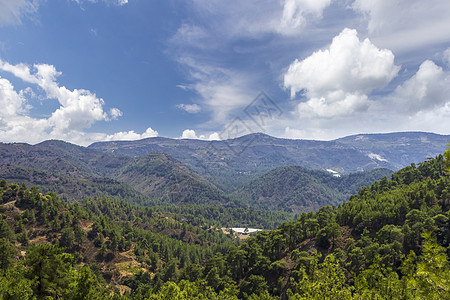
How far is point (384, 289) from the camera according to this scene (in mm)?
25875

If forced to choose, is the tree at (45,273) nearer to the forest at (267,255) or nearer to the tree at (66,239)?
the forest at (267,255)

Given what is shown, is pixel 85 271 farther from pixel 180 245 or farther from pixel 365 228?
pixel 180 245

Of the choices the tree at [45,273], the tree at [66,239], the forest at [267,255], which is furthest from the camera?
the tree at [66,239]

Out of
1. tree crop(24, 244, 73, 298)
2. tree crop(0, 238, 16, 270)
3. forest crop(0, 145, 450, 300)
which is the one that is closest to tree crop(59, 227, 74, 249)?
forest crop(0, 145, 450, 300)

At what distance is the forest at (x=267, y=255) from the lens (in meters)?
25.5

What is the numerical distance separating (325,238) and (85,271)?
289 feet

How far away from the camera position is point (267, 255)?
102 meters

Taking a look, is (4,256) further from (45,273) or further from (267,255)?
(267,255)

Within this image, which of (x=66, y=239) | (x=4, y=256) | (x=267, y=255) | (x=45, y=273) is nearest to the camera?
(x=45, y=273)

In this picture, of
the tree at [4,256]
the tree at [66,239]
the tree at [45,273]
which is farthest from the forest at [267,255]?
the tree at [66,239]

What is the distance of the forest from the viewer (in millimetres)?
25484

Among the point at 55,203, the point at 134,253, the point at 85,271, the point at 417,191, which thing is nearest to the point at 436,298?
the point at 85,271

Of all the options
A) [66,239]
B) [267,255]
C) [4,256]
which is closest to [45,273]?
[4,256]

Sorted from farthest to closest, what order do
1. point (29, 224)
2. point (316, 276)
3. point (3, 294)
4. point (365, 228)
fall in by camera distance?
point (29, 224) → point (365, 228) → point (3, 294) → point (316, 276)
